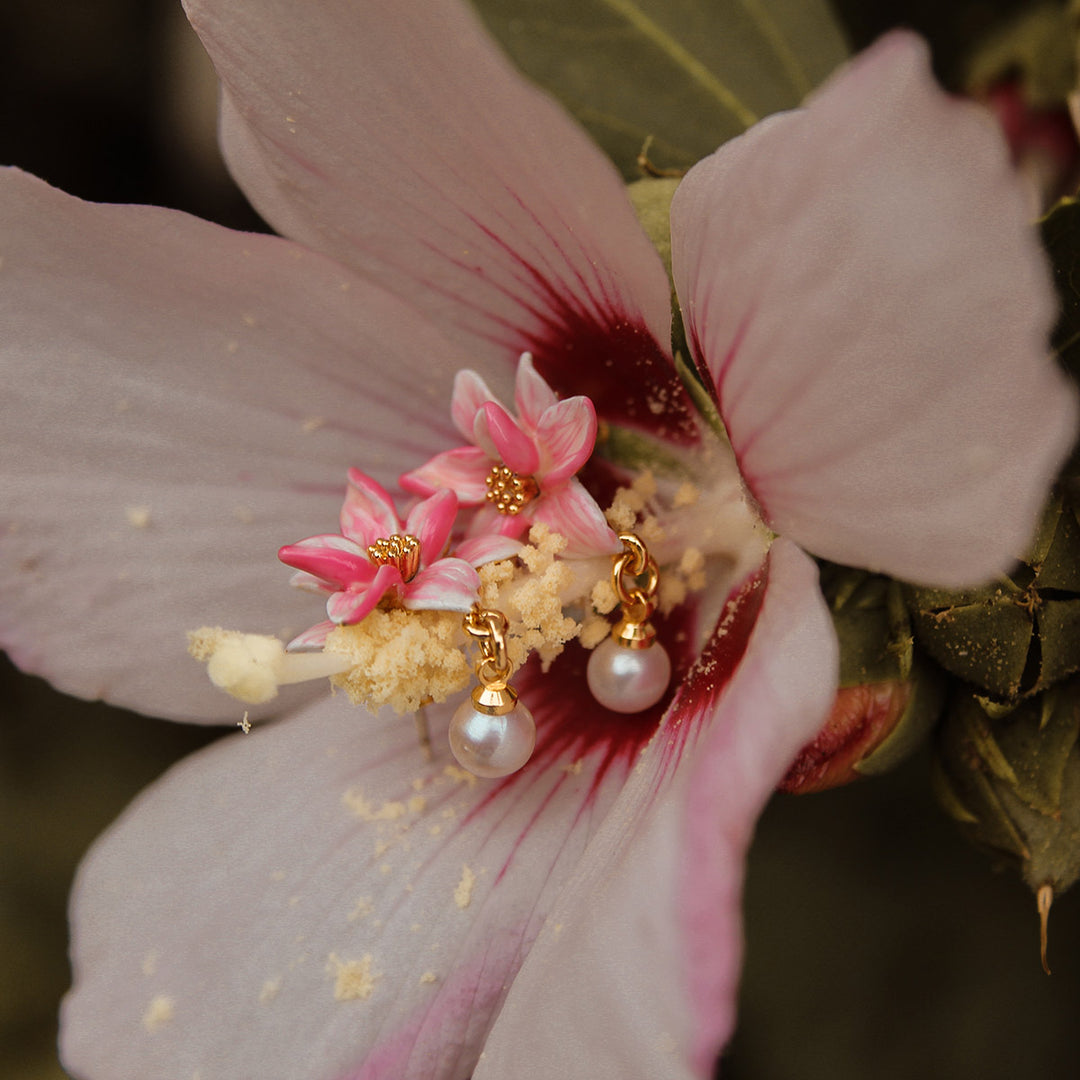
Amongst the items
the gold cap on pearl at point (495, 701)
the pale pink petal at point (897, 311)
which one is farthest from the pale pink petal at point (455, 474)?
the pale pink petal at point (897, 311)

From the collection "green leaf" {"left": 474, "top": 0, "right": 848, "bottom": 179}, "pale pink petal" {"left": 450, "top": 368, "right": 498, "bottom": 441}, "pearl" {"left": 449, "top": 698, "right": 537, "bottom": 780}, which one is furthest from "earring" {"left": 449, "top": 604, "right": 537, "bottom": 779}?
"green leaf" {"left": 474, "top": 0, "right": 848, "bottom": 179}

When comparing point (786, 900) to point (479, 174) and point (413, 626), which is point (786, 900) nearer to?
point (413, 626)

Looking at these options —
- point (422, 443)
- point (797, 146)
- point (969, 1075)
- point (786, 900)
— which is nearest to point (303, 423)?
point (422, 443)

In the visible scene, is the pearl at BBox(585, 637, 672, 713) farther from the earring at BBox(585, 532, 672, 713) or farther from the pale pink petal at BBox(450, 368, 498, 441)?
the pale pink petal at BBox(450, 368, 498, 441)

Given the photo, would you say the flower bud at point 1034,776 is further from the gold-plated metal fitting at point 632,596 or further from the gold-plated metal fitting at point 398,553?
the gold-plated metal fitting at point 398,553

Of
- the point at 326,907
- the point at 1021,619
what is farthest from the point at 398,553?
the point at 1021,619
